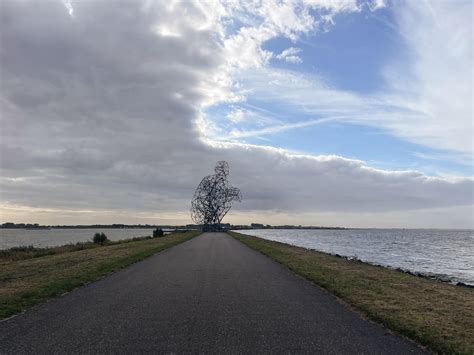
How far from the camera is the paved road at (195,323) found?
257 inches

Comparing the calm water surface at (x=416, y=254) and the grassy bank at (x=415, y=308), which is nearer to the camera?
the grassy bank at (x=415, y=308)

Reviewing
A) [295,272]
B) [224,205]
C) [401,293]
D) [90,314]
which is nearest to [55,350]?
[90,314]

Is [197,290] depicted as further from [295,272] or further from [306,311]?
[295,272]

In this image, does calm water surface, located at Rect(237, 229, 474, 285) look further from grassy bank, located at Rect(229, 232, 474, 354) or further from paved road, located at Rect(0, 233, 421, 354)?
paved road, located at Rect(0, 233, 421, 354)

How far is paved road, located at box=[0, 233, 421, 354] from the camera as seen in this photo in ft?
21.4

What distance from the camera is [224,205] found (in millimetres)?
102438

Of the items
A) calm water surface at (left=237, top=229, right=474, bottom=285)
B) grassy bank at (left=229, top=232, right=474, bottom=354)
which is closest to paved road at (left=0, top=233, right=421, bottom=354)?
grassy bank at (left=229, top=232, right=474, bottom=354)

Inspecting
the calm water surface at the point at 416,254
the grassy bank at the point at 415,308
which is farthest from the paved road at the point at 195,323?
the calm water surface at the point at 416,254

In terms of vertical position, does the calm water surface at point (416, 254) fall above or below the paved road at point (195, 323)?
below

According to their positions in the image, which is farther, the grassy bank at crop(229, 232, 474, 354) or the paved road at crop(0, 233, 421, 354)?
the grassy bank at crop(229, 232, 474, 354)

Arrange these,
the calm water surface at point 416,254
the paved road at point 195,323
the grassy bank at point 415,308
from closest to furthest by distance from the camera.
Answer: the paved road at point 195,323, the grassy bank at point 415,308, the calm water surface at point 416,254

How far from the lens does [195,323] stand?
794 cm

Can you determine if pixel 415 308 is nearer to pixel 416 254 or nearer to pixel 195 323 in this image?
pixel 195 323

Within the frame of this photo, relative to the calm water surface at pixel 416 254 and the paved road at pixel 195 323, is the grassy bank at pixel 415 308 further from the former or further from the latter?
the calm water surface at pixel 416 254
